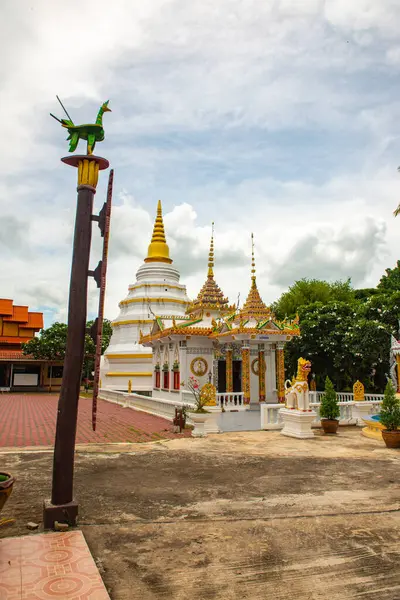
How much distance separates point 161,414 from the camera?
1958 centimetres

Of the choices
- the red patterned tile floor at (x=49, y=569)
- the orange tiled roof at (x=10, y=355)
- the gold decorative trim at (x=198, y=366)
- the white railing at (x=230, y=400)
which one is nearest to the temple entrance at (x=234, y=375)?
the gold decorative trim at (x=198, y=366)

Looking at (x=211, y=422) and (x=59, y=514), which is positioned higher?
(x=211, y=422)

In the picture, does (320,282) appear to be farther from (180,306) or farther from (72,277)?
(72,277)

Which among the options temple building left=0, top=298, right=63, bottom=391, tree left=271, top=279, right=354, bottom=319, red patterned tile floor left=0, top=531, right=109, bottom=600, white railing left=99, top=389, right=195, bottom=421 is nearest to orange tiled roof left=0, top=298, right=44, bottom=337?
temple building left=0, top=298, right=63, bottom=391

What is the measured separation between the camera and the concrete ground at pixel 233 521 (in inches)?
161

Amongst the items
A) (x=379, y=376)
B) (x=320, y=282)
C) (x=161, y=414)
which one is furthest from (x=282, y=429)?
(x=320, y=282)

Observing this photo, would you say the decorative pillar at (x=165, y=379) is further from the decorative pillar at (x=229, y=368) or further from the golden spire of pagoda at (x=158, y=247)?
the golden spire of pagoda at (x=158, y=247)

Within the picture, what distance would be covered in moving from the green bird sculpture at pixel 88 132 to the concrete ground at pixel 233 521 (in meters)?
5.03

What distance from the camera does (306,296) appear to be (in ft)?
134

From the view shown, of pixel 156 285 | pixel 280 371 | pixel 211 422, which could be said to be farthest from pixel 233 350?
pixel 156 285

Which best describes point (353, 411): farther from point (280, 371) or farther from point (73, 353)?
point (73, 353)

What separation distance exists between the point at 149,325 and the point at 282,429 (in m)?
20.3

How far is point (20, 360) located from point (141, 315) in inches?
511

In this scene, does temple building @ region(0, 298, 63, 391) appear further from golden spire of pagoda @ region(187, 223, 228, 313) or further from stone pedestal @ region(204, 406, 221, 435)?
stone pedestal @ region(204, 406, 221, 435)
